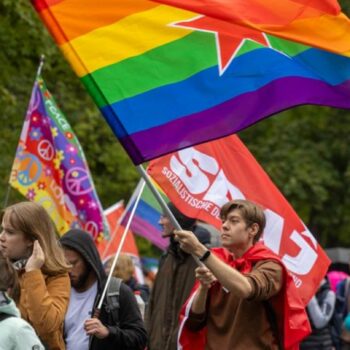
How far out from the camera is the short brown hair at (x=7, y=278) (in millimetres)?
5418

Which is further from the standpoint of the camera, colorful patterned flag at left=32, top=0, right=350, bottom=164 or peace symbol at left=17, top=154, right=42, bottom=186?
peace symbol at left=17, top=154, right=42, bottom=186

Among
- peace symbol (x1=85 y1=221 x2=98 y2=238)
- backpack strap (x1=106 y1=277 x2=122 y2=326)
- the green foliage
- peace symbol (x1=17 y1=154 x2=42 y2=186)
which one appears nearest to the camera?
backpack strap (x1=106 y1=277 x2=122 y2=326)

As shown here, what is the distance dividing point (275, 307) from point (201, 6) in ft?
5.29

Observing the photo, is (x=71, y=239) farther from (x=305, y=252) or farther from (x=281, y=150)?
(x=281, y=150)

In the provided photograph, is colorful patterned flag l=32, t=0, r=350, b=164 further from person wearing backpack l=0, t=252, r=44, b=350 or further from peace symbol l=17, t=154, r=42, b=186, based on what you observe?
peace symbol l=17, t=154, r=42, b=186

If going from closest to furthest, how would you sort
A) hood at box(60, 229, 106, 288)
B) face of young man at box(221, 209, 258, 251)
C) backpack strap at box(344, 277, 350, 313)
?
face of young man at box(221, 209, 258, 251), hood at box(60, 229, 106, 288), backpack strap at box(344, 277, 350, 313)

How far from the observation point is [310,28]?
21.9ft

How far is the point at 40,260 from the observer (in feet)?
21.5

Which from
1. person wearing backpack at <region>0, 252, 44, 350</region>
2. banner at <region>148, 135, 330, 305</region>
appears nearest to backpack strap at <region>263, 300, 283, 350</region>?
banner at <region>148, 135, 330, 305</region>

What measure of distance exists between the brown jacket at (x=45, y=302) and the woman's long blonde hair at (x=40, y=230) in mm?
62

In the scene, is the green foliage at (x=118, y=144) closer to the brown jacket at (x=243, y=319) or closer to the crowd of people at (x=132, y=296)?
the crowd of people at (x=132, y=296)

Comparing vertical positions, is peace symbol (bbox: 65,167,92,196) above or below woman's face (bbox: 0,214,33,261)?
below

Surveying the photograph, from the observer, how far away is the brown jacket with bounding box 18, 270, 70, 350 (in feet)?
21.3

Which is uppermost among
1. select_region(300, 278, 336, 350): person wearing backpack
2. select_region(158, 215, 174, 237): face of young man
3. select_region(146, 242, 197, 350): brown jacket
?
select_region(158, 215, 174, 237): face of young man
